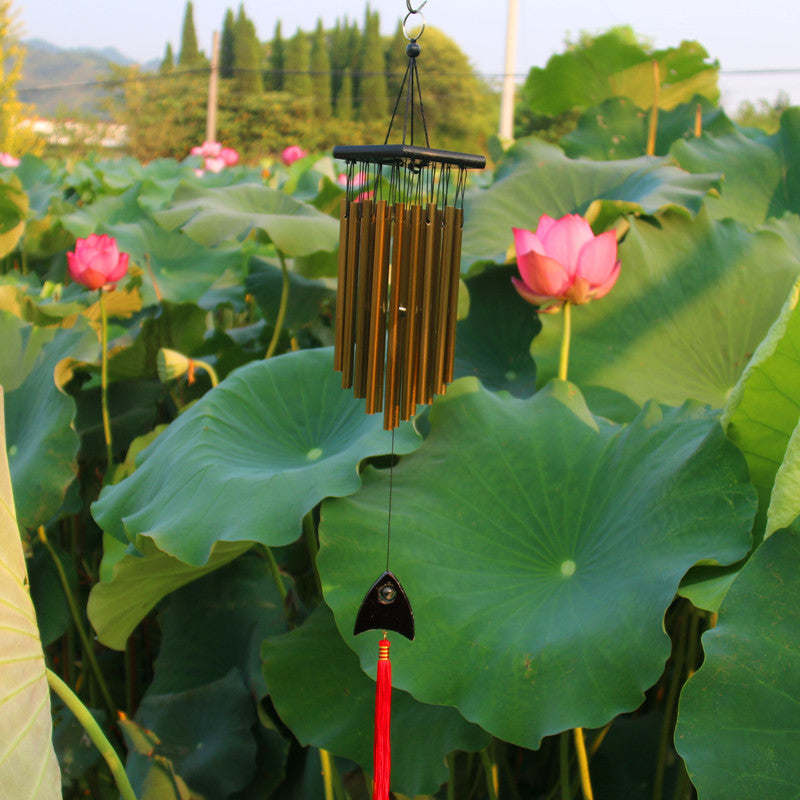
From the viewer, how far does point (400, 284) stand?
780 millimetres

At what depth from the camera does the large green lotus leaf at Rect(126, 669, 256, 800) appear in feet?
4.13

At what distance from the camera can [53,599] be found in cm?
156

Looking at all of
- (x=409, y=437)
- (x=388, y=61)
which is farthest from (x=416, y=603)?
(x=388, y=61)

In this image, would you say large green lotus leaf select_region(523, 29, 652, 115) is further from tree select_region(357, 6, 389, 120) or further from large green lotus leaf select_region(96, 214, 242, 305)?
tree select_region(357, 6, 389, 120)

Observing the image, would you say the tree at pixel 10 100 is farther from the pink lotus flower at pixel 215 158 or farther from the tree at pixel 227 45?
the tree at pixel 227 45

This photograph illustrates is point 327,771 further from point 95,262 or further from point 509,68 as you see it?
point 509,68

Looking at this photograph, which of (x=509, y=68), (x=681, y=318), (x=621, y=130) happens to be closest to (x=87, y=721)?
(x=681, y=318)

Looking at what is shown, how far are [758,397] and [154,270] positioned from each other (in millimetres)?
1884

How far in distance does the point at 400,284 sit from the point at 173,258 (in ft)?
6.05

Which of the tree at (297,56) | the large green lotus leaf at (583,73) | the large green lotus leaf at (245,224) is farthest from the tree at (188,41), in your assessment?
the large green lotus leaf at (245,224)

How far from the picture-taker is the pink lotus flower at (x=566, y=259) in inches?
45.4

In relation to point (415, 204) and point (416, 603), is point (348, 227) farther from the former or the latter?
point (416, 603)

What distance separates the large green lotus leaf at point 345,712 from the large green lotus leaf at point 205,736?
0.29 m

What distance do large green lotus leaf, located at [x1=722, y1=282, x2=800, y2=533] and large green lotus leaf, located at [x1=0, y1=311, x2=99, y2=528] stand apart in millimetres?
972
